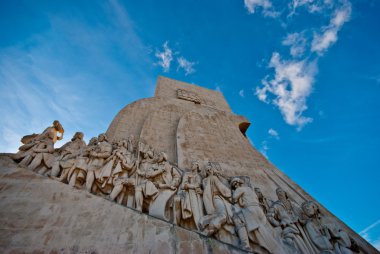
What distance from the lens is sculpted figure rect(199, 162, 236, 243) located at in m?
3.49

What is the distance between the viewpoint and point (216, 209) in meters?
3.95

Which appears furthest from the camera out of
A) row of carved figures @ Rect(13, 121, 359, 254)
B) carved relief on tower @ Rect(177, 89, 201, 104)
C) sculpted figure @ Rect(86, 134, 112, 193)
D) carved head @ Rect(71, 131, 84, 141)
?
carved relief on tower @ Rect(177, 89, 201, 104)

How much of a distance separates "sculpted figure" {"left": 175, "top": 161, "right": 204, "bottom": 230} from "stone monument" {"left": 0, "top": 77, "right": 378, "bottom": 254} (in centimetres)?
2

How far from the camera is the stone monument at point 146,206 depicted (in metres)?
2.88

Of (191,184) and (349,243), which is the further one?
(191,184)

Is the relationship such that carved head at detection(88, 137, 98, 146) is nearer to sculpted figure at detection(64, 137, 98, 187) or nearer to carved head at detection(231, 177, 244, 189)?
sculpted figure at detection(64, 137, 98, 187)

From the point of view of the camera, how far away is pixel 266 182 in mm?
6047

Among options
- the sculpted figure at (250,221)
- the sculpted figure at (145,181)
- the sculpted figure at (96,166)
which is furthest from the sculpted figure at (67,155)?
the sculpted figure at (250,221)

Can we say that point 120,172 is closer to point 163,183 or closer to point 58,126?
point 163,183

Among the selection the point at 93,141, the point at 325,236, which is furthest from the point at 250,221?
the point at 93,141

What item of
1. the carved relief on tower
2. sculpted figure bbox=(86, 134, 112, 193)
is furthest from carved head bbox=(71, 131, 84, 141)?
the carved relief on tower

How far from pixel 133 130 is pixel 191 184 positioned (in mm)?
3832

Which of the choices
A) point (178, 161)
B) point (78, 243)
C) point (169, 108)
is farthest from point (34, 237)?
point (169, 108)

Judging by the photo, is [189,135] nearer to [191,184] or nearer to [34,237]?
[191,184]
